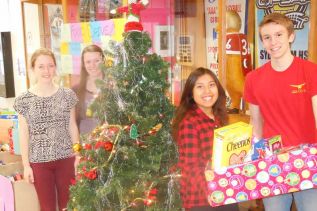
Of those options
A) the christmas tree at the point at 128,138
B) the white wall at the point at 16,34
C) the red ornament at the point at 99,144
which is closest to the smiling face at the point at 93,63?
the christmas tree at the point at 128,138

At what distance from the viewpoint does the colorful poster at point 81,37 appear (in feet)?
8.81

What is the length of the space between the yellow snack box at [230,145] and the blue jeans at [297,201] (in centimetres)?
30

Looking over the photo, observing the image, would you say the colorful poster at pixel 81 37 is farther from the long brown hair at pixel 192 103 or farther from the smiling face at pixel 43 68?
the long brown hair at pixel 192 103

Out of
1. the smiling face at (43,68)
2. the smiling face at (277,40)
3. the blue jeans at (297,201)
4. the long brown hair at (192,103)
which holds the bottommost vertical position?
the blue jeans at (297,201)

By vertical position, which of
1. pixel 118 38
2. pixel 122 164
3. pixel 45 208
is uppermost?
pixel 118 38

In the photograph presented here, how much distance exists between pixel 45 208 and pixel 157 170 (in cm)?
106

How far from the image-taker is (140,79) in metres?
1.73

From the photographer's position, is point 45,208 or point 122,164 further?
point 45,208

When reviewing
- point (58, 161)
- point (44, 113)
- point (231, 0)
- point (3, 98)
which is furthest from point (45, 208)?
point (3, 98)

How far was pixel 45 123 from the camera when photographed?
2420mm

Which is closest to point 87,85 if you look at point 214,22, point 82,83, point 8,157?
point 82,83

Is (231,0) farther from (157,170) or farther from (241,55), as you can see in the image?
(157,170)

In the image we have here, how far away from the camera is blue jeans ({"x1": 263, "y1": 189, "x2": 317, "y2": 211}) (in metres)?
1.76

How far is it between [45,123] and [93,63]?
1.63ft
